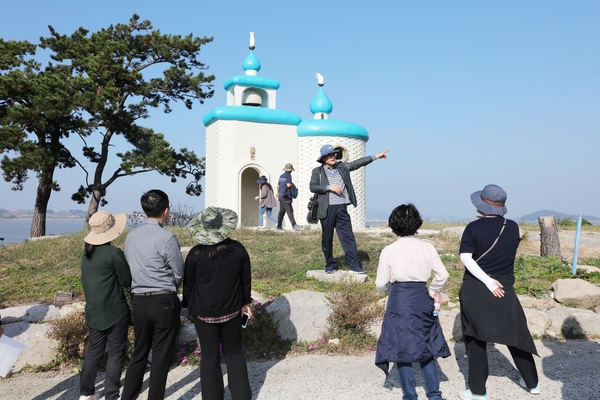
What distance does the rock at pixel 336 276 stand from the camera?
21.7 feet

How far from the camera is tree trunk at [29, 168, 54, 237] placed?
1723cm

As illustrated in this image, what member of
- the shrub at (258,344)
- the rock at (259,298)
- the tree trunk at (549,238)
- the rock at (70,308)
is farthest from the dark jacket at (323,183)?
the tree trunk at (549,238)

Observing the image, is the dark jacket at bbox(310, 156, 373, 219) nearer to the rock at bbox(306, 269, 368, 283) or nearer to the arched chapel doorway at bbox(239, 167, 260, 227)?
the rock at bbox(306, 269, 368, 283)

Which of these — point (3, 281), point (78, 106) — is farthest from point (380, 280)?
point (78, 106)

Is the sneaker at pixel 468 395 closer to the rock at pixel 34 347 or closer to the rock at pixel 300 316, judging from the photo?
the rock at pixel 300 316

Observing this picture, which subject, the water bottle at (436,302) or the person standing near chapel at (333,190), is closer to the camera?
the water bottle at (436,302)

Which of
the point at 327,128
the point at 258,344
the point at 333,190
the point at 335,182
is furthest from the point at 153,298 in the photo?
the point at 327,128

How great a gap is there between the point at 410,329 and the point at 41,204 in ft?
55.5

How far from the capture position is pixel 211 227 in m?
3.55

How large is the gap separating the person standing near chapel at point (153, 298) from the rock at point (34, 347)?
1530mm

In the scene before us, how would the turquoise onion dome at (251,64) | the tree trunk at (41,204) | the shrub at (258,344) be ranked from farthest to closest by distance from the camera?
the turquoise onion dome at (251,64)
the tree trunk at (41,204)
the shrub at (258,344)

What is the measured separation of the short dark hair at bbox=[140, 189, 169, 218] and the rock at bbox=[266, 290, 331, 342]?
202 centimetres

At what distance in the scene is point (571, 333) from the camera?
5.39 metres

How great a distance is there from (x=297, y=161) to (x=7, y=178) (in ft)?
30.8
